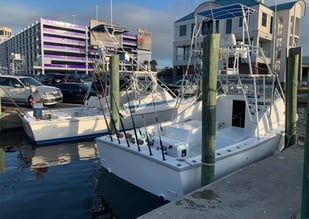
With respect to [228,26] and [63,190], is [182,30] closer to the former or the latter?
[228,26]

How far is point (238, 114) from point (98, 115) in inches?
211

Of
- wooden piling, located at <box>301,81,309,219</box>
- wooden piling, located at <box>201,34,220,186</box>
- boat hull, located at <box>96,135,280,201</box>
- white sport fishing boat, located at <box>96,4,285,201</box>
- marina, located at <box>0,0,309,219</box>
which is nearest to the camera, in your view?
wooden piling, located at <box>301,81,309,219</box>

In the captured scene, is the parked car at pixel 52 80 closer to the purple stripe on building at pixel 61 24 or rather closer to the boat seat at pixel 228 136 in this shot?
the boat seat at pixel 228 136

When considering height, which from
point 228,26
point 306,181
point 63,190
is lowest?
point 63,190

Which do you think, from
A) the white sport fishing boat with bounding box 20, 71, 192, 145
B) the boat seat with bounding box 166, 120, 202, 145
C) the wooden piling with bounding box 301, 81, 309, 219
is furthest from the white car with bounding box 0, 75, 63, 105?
the wooden piling with bounding box 301, 81, 309, 219

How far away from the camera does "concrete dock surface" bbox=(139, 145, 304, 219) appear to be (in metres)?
3.48

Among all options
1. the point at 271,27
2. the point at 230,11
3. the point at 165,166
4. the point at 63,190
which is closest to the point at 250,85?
the point at 230,11

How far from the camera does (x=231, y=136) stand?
6.91m

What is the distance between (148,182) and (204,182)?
1.06 metres

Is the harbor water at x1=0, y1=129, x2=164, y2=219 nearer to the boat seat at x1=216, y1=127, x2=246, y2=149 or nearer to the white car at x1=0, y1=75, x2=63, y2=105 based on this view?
the boat seat at x1=216, y1=127, x2=246, y2=149

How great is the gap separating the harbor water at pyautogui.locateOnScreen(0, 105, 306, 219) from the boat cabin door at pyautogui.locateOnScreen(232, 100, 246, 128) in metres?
3.59

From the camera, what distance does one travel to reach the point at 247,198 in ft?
12.9

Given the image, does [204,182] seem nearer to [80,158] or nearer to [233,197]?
[233,197]

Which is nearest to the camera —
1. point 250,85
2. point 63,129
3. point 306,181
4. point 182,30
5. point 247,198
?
point 306,181
